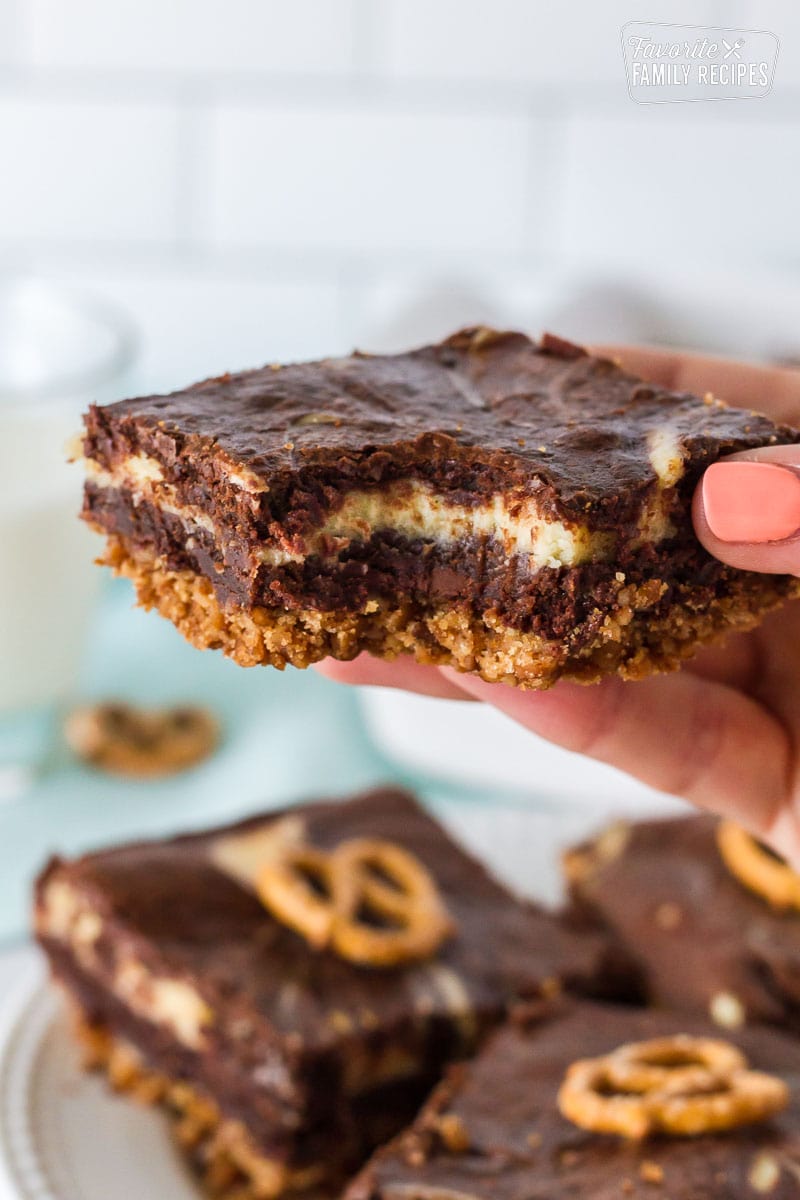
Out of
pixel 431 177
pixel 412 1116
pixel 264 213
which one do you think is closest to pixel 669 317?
pixel 431 177

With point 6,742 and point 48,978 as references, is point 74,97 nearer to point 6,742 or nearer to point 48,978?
point 6,742

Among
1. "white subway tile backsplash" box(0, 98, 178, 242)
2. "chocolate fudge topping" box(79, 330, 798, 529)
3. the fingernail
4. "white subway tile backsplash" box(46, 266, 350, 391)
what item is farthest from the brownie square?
"white subway tile backsplash" box(0, 98, 178, 242)

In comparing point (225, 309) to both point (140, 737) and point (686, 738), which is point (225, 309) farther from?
point (686, 738)

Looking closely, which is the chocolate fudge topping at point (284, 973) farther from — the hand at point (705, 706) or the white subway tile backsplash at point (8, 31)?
the white subway tile backsplash at point (8, 31)

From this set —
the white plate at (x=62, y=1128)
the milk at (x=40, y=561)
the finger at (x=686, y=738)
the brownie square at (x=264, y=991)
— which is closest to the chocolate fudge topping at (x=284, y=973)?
the brownie square at (x=264, y=991)

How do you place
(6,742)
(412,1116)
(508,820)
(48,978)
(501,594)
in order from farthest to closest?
(6,742) → (508,820) → (48,978) → (412,1116) → (501,594)

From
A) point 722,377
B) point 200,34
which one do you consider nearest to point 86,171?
point 200,34
